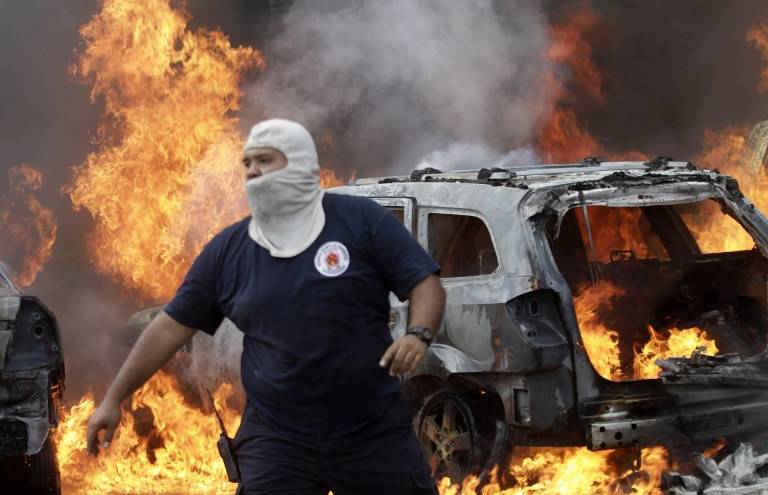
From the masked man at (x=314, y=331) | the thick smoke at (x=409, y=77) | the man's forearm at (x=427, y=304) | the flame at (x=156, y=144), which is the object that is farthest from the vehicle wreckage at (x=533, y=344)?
the thick smoke at (x=409, y=77)

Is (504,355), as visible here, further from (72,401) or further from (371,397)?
(72,401)

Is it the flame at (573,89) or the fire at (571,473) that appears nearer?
the fire at (571,473)

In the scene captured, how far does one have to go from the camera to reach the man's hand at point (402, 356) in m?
3.28

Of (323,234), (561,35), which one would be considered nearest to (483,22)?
(561,35)

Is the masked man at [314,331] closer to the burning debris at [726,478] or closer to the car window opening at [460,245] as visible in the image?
the burning debris at [726,478]

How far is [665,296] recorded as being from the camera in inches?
281

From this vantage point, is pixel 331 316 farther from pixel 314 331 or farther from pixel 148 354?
pixel 148 354

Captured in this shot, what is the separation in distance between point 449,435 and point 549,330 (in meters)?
0.84

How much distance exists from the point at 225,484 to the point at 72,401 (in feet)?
7.25

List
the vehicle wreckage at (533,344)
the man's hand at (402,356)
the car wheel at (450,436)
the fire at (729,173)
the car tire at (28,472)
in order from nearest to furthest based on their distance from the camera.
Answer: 1. the man's hand at (402,356)
2. the vehicle wreckage at (533,344)
3. the car wheel at (450,436)
4. the car tire at (28,472)
5. the fire at (729,173)

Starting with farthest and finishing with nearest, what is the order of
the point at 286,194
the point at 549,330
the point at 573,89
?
the point at 573,89
the point at 549,330
the point at 286,194

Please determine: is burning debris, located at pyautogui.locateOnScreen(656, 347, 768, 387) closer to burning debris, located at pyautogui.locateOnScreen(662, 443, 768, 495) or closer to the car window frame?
burning debris, located at pyautogui.locateOnScreen(662, 443, 768, 495)


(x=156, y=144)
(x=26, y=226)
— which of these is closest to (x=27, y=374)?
(x=156, y=144)

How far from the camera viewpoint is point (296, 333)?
3441mm
